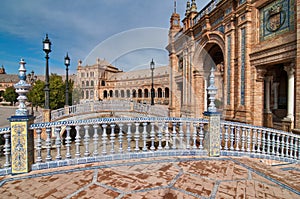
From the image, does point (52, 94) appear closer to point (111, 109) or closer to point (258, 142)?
point (111, 109)

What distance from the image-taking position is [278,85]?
11016 millimetres

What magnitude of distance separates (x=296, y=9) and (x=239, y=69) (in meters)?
2.69

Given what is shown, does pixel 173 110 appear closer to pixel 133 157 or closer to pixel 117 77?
pixel 133 157

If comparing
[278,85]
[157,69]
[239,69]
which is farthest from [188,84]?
[157,69]

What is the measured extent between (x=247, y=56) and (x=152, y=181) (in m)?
6.64

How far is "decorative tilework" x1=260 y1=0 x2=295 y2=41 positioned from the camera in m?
5.41

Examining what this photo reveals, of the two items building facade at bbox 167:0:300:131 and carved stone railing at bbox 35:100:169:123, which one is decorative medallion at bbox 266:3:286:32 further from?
carved stone railing at bbox 35:100:169:123

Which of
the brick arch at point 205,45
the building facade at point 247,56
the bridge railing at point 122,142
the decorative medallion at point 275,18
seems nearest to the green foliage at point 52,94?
the building facade at point 247,56

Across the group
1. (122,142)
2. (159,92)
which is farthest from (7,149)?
(159,92)

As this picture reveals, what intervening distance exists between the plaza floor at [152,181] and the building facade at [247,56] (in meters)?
3.63

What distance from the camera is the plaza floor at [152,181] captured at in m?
2.37

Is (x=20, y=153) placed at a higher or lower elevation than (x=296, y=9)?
lower

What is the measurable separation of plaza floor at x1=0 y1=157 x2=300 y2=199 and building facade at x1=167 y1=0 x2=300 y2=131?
11.9 feet

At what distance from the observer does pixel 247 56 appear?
6.82 metres
